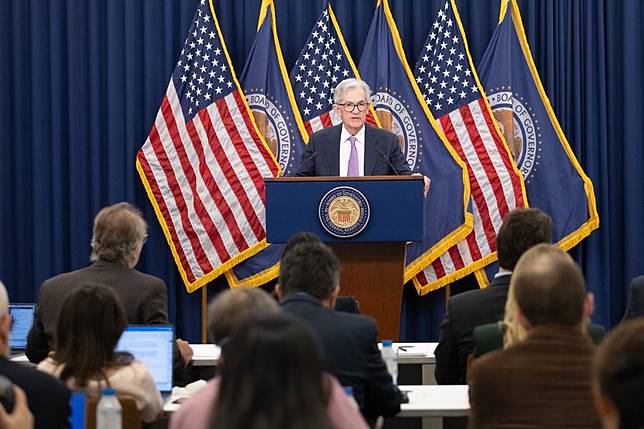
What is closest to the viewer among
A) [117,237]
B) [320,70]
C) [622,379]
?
[622,379]

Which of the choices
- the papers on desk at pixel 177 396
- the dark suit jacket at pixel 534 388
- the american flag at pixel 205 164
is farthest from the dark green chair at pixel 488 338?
the american flag at pixel 205 164

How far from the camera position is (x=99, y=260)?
4.45 meters

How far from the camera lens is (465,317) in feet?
13.6

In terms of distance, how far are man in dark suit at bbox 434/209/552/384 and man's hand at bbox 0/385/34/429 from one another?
207 cm

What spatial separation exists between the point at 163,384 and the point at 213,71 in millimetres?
5039

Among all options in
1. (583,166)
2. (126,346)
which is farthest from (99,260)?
(583,166)

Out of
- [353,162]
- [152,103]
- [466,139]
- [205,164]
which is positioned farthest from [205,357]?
[152,103]

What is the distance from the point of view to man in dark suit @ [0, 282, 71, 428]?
2.86m

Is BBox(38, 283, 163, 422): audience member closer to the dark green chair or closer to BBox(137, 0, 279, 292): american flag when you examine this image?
the dark green chair

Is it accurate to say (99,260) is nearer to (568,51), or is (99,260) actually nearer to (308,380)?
(308,380)

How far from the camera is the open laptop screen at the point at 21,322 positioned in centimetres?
686

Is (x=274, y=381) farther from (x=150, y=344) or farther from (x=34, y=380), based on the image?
(x=150, y=344)

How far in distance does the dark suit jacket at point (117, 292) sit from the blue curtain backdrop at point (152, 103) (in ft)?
14.6

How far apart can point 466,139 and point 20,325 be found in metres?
3.86
